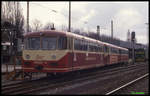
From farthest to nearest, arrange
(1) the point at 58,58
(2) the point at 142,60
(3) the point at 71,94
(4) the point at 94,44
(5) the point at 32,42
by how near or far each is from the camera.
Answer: (2) the point at 142,60 → (4) the point at 94,44 → (5) the point at 32,42 → (1) the point at 58,58 → (3) the point at 71,94

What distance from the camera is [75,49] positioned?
55.8ft

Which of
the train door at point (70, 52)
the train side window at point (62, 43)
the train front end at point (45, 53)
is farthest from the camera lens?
the train door at point (70, 52)

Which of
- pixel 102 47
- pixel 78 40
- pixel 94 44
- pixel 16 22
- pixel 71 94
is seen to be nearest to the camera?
pixel 71 94

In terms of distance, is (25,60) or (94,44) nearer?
(25,60)

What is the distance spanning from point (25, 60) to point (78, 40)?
3.84m

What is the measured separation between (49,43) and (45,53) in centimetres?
71

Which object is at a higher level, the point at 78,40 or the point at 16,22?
the point at 16,22

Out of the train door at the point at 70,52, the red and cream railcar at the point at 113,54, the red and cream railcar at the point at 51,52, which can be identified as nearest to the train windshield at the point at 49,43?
the red and cream railcar at the point at 51,52

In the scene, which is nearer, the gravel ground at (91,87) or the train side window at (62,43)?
the gravel ground at (91,87)

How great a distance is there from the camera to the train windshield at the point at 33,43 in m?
Answer: 16.0

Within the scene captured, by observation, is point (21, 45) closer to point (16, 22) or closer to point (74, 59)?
point (74, 59)

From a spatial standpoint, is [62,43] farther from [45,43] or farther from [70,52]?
[45,43]

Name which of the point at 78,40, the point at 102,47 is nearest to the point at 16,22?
the point at 102,47

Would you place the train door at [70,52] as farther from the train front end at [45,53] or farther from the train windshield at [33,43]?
the train windshield at [33,43]
